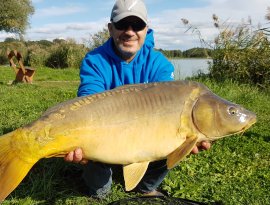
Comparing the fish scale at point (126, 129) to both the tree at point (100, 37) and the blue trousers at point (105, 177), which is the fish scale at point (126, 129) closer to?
the blue trousers at point (105, 177)

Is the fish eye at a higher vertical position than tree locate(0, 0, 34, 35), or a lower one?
lower

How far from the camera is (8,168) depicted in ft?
7.02

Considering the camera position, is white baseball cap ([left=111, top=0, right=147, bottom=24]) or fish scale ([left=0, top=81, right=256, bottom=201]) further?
white baseball cap ([left=111, top=0, right=147, bottom=24])

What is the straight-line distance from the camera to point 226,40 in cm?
919

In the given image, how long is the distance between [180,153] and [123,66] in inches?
47.1

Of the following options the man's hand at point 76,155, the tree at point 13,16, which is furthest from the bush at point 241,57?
the tree at point 13,16

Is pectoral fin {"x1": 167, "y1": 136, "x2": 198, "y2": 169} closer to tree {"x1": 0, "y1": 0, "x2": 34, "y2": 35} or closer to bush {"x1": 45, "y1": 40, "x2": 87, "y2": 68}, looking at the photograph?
bush {"x1": 45, "y1": 40, "x2": 87, "y2": 68}

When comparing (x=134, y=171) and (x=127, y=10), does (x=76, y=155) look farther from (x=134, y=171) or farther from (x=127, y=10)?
(x=127, y=10)

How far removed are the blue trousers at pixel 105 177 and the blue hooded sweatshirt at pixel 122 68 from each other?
62 cm

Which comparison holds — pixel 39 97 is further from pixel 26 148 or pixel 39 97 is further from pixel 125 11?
pixel 26 148

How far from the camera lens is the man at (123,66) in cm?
308

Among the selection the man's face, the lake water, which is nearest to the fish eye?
the man's face

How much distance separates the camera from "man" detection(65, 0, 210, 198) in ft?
10.1

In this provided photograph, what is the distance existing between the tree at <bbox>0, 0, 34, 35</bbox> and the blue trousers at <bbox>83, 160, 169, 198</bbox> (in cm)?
3005
